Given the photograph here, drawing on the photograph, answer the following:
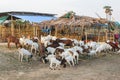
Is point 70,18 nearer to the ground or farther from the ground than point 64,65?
farther from the ground

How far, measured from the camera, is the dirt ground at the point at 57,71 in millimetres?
15500

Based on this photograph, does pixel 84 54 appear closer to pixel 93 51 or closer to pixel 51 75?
pixel 93 51

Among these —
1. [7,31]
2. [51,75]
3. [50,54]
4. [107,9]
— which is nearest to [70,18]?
[7,31]

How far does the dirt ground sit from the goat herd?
44 centimetres

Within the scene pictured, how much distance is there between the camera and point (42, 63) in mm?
19406

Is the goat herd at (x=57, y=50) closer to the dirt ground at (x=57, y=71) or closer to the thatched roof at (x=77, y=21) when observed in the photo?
the dirt ground at (x=57, y=71)

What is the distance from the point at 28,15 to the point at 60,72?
2480cm

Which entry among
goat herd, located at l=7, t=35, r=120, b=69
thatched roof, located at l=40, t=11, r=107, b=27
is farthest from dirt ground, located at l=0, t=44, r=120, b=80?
thatched roof, located at l=40, t=11, r=107, b=27

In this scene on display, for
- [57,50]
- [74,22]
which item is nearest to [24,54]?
[57,50]

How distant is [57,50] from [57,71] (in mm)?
3684

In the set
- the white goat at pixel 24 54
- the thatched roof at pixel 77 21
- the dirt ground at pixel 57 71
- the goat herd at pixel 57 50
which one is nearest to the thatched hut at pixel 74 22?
the thatched roof at pixel 77 21

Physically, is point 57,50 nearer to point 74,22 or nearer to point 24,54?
point 24,54

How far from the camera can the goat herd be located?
741 inches

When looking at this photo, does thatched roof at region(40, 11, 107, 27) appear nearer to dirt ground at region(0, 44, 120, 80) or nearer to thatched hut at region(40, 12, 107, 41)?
thatched hut at region(40, 12, 107, 41)
